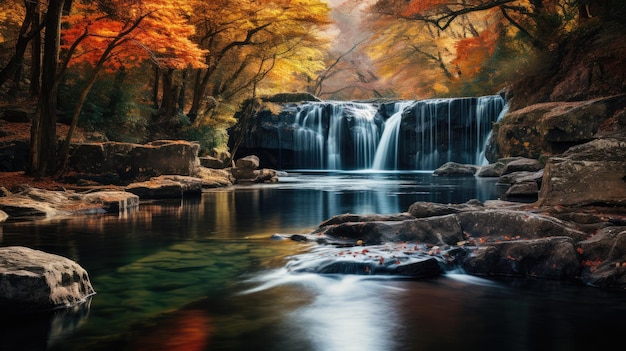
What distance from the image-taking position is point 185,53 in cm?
1584

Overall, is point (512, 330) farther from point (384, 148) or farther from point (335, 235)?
point (384, 148)

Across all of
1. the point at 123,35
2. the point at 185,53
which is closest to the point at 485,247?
the point at 123,35

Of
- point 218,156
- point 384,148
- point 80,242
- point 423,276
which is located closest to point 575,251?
point 423,276

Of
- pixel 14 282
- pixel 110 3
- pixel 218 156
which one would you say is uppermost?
pixel 110 3

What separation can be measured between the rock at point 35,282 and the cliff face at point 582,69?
15.0 meters

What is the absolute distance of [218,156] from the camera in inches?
917

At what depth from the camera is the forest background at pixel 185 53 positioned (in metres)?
13.7

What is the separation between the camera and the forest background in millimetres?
13672

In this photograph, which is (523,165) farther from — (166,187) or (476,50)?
(476,50)

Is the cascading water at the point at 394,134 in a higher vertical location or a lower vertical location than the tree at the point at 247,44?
lower

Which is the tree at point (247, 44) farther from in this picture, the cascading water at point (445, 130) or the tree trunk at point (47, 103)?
the cascading water at point (445, 130)

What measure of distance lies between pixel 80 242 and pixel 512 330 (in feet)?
18.4

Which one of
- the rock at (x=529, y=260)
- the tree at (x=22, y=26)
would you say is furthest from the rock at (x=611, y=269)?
the tree at (x=22, y=26)

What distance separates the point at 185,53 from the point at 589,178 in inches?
479
